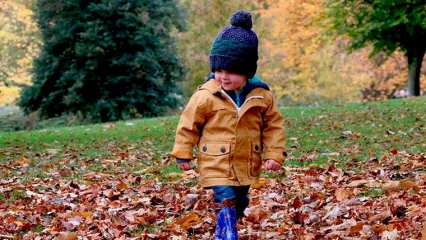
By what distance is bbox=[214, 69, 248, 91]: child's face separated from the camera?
479cm

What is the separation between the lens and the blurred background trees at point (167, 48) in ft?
87.6

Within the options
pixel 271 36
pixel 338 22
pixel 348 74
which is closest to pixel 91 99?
pixel 338 22

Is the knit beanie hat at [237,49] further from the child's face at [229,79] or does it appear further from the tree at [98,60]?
the tree at [98,60]

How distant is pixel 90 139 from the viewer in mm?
17297

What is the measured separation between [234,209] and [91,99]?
2714 cm

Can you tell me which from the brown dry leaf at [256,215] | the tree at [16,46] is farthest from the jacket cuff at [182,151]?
the tree at [16,46]

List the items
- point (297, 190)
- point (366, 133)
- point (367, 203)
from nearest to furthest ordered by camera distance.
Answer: point (367, 203) < point (297, 190) < point (366, 133)

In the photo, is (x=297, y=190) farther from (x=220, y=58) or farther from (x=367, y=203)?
(x=220, y=58)

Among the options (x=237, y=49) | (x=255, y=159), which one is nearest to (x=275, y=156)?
(x=255, y=159)

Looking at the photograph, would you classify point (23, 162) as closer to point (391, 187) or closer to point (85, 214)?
point (85, 214)

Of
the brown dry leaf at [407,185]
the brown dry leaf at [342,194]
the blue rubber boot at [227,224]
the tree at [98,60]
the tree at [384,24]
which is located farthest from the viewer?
the tree at [98,60]

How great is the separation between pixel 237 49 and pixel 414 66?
25330mm

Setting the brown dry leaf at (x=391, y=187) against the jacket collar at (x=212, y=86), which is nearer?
the jacket collar at (x=212, y=86)

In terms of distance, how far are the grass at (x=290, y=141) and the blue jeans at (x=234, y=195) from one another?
176 inches
